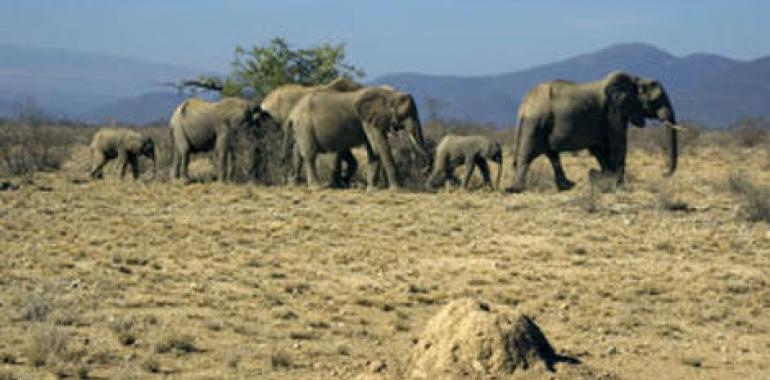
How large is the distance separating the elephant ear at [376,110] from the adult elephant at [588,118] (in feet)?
7.73

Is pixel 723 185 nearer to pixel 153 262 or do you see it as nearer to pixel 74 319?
pixel 153 262

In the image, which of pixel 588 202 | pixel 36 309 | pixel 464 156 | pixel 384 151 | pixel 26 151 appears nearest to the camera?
pixel 36 309

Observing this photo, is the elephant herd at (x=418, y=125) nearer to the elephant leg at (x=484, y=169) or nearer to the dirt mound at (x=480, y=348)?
the elephant leg at (x=484, y=169)

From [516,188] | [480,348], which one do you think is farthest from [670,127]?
[480,348]

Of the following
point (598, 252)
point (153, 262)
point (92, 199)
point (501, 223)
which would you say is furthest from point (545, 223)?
point (92, 199)

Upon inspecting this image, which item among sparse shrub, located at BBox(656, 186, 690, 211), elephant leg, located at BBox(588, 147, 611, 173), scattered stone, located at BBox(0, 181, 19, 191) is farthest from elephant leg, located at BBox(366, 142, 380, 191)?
scattered stone, located at BBox(0, 181, 19, 191)

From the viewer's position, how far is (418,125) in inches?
820

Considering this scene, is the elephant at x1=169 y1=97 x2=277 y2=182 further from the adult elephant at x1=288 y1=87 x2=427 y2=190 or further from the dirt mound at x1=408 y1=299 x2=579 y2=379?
the dirt mound at x1=408 y1=299 x2=579 y2=379

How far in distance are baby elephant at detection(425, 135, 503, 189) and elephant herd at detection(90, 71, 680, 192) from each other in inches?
0.7

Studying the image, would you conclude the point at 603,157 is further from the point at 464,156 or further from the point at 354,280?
the point at 354,280

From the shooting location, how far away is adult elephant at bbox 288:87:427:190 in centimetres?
2055

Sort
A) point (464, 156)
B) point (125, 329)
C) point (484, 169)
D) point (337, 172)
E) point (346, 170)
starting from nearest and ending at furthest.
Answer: point (125, 329), point (337, 172), point (464, 156), point (484, 169), point (346, 170)

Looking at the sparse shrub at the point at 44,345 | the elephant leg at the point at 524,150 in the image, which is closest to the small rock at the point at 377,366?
the sparse shrub at the point at 44,345

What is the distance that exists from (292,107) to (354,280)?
11.5 metres
